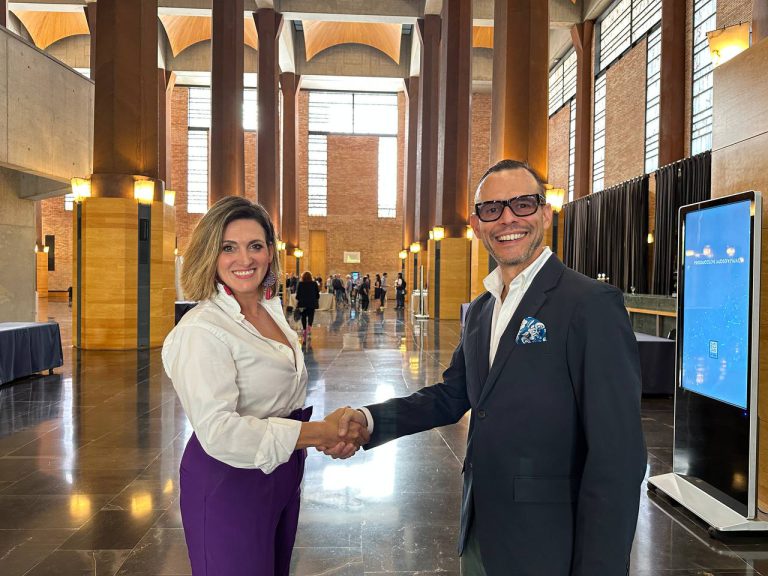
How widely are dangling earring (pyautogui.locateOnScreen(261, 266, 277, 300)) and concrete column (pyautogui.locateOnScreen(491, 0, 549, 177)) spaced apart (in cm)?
1216

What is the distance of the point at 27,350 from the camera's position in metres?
8.66

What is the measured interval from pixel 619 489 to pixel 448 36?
21542 mm

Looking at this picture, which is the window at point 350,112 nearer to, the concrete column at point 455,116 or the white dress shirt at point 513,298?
the concrete column at point 455,116

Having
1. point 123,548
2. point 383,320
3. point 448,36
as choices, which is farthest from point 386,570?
point 448,36

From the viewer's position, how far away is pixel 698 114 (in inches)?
709

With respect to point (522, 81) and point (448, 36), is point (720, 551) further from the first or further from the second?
point (448, 36)

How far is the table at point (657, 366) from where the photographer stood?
316 inches

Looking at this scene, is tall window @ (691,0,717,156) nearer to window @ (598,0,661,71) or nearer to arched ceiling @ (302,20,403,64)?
window @ (598,0,661,71)

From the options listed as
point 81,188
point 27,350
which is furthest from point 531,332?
point 81,188

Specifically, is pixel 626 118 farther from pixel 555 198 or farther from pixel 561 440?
pixel 561 440

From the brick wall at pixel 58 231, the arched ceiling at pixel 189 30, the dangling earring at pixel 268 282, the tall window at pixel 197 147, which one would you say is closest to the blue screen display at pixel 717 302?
the dangling earring at pixel 268 282

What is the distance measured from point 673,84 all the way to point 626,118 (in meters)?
4.45

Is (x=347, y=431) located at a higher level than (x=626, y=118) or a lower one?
lower

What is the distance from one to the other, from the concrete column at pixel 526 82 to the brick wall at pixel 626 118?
10.1 meters
